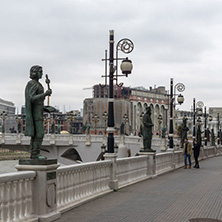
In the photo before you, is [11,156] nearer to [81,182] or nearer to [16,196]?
[81,182]

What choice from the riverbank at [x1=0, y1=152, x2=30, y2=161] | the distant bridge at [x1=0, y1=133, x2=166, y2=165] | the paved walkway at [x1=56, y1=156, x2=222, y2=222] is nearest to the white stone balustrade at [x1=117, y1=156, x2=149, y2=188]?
the paved walkway at [x1=56, y1=156, x2=222, y2=222]

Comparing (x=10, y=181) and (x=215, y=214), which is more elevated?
(x=10, y=181)

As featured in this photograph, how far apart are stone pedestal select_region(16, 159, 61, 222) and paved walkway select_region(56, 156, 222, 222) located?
0.48 meters

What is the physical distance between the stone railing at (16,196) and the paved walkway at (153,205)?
1.02 meters

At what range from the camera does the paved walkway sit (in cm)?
920

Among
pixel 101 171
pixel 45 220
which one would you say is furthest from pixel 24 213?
pixel 101 171

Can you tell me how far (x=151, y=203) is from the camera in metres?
11.1

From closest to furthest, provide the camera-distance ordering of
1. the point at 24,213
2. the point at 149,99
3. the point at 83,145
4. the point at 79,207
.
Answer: the point at 24,213 < the point at 79,207 < the point at 83,145 < the point at 149,99

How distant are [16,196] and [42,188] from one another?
2.58ft

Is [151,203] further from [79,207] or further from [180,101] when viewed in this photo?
[180,101]

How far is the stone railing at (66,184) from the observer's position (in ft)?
24.9

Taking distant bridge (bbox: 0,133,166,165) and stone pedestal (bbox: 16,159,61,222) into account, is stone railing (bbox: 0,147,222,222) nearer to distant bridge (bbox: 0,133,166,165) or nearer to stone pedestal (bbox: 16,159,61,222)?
stone pedestal (bbox: 16,159,61,222)

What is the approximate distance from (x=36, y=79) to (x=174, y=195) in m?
5.95

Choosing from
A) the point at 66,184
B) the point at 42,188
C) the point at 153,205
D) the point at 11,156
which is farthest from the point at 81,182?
the point at 11,156
